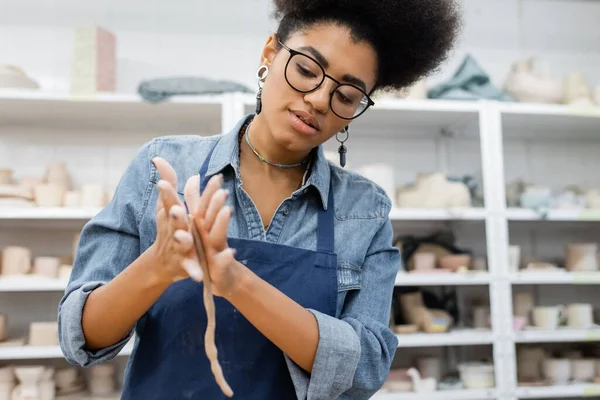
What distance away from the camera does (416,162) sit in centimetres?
254

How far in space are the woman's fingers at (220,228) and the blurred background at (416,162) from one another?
4.80 feet

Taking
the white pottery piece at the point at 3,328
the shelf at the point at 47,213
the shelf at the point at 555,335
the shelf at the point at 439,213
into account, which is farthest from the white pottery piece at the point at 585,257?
the white pottery piece at the point at 3,328

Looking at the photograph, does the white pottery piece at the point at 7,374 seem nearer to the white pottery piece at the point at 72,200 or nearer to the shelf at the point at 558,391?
the white pottery piece at the point at 72,200

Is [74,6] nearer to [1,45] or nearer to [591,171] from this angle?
[1,45]

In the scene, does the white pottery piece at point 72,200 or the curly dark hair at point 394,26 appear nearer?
the curly dark hair at point 394,26

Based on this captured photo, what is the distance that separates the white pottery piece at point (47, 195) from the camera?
1.94 meters

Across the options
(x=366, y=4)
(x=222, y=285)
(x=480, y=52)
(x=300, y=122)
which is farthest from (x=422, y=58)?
(x=480, y=52)

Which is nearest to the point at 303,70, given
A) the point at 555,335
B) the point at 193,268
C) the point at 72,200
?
the point at 193,268

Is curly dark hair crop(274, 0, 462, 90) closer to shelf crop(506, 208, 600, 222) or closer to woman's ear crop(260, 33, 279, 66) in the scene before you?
woman's ear crop(260, 33, 279, 66)

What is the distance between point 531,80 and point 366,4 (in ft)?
5.63

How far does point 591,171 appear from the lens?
106 inches

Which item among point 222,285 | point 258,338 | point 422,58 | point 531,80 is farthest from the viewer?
point 531,80

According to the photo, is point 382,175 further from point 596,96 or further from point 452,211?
point 596,96

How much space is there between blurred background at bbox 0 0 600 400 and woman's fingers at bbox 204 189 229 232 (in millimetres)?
1452
